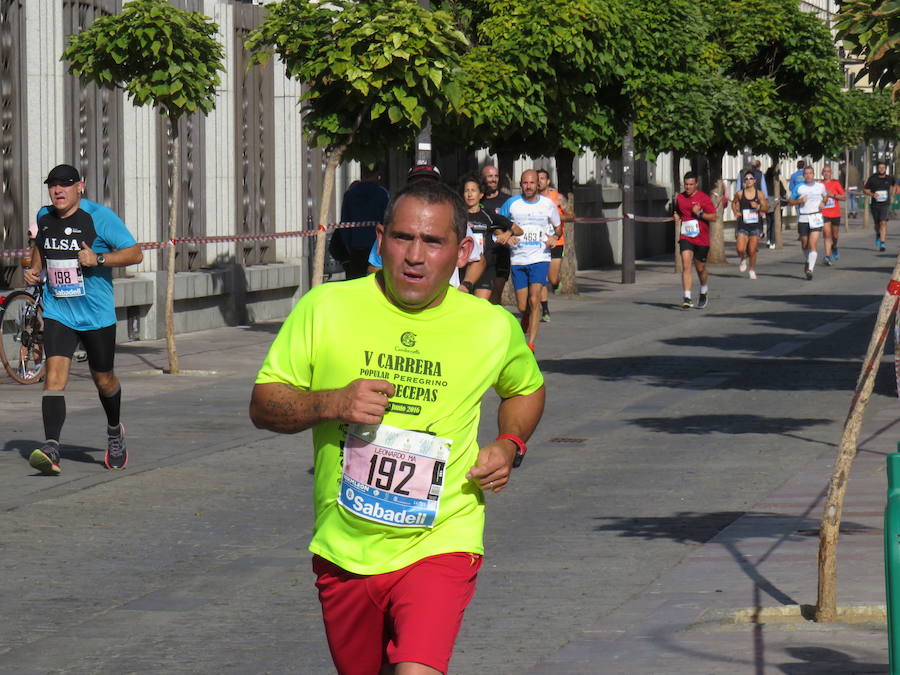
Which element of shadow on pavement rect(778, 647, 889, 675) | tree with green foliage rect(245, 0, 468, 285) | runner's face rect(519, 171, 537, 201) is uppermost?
tree with green foliage rect(245, 0, 468, 285)

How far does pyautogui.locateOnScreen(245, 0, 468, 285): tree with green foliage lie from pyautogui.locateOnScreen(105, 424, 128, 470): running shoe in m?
5.71

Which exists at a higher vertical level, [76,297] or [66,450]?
[76,297]

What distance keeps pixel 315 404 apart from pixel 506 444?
501 millimetres

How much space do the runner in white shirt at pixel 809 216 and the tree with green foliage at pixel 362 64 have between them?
48.5ft

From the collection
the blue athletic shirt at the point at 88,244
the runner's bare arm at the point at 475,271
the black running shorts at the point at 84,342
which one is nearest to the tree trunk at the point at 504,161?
the runner's bare arm at the point at 475,271

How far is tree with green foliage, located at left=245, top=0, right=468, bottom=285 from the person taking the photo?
638 inches

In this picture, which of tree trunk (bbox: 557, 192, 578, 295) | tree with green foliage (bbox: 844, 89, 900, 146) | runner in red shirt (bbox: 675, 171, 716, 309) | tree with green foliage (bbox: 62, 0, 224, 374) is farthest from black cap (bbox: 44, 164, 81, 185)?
tree with green foliage (bbox: 844, 89, 900, 146)

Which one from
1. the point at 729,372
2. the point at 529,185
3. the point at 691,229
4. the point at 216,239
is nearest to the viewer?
the point at 729,372

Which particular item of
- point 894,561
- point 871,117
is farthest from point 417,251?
point 871,117

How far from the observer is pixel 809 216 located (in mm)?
31812

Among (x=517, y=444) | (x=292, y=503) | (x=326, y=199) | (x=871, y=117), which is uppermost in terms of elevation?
(x=871, y=117)

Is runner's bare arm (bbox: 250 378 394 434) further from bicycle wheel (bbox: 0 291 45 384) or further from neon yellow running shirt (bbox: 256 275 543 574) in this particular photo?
bicycle wheel (bbox: 0 291 45 384)

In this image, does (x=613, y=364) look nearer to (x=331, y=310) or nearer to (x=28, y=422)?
(x=28, y=422)

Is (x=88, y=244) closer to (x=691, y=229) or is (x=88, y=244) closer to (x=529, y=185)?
(x=529, y=185)
